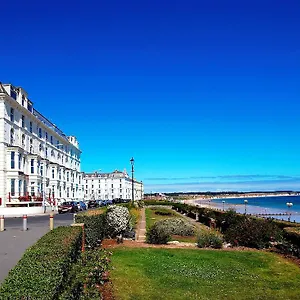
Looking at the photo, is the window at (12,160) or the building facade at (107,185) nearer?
the window at (12,160)

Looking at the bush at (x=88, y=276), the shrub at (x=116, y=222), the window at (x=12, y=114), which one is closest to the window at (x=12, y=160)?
the window at (x=12, y=114)

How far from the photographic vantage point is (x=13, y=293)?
5152 millimetres

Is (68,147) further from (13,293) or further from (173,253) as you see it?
(13,293)

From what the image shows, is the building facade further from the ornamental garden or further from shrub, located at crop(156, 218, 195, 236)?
the ornamental garden

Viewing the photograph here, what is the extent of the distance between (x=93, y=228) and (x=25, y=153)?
30746 mm

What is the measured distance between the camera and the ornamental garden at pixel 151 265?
6827mm

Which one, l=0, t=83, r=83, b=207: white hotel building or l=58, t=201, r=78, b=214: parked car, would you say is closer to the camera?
l=0, t=83, r=83, b=207: white hotel building

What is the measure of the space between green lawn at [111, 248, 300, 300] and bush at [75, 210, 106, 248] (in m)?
1.16

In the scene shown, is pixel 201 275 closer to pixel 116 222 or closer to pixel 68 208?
pixel 116 222

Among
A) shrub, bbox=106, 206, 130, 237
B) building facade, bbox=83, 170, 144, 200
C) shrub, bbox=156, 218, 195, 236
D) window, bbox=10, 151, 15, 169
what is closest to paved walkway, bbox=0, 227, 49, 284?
shrub, bbox=106, 206, 130, 237

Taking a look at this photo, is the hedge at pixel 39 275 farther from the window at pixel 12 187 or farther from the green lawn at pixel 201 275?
the window at pixel 12 187

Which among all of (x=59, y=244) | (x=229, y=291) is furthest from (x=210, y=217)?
(x=59, y=244)

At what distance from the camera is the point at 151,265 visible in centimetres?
1430

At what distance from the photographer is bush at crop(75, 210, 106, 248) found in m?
16.5
